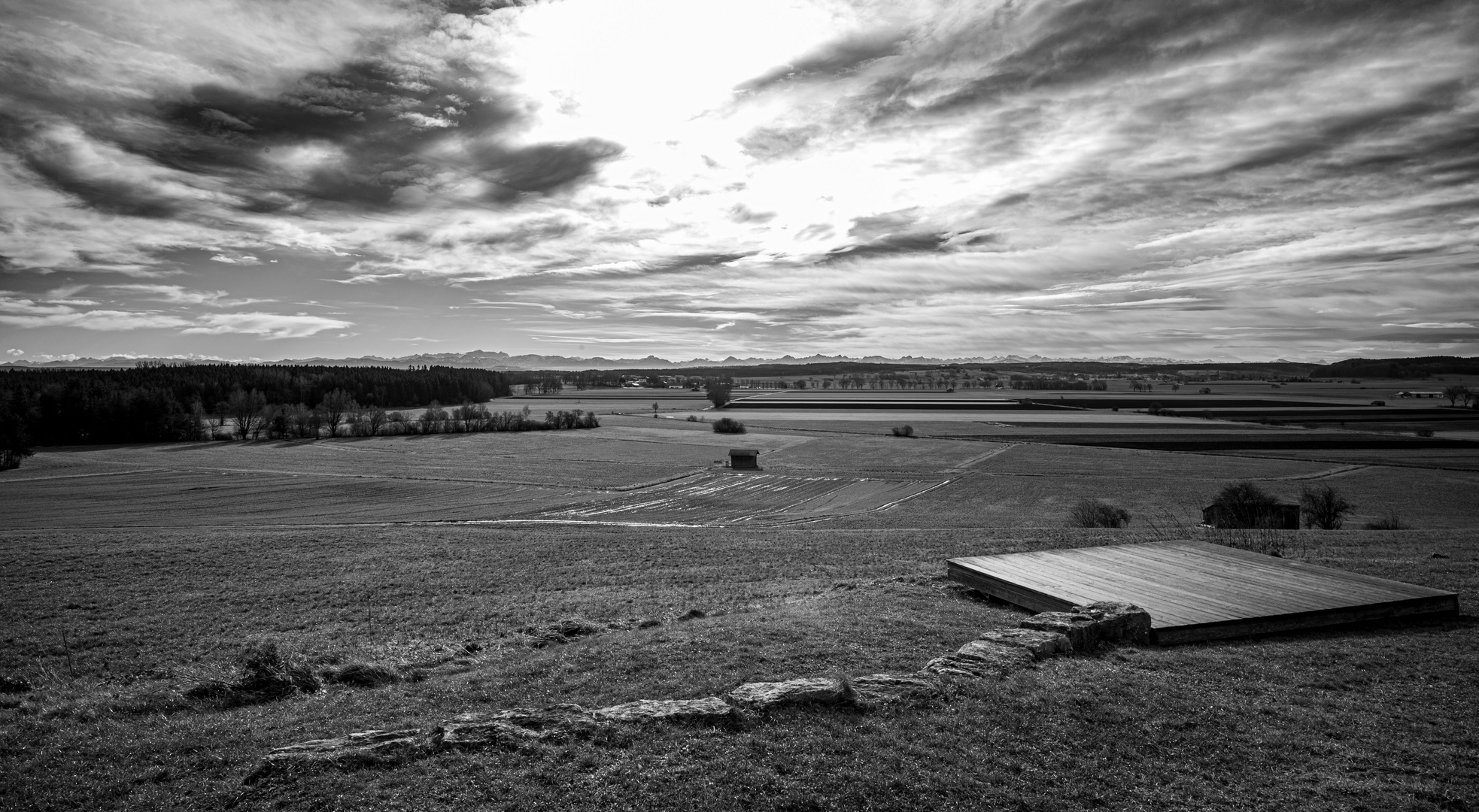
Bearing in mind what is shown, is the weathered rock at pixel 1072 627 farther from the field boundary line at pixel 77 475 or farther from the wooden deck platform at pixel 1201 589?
the field boundary line at pixel 77 475

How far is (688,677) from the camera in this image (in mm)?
10953

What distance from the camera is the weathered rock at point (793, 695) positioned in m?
9.38

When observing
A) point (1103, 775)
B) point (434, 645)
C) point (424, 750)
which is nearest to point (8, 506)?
point (434, 645)

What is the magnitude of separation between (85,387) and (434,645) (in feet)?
411

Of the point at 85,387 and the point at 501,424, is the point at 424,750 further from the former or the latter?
the point at 85,387

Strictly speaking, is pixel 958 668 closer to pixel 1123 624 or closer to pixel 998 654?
pixel 998 654

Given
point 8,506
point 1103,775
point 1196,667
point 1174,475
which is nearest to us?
point 1103,775

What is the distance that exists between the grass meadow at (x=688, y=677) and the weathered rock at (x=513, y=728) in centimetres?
24

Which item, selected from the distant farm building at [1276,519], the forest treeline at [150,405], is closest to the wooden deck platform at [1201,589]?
the distant farm building at [1276,519]

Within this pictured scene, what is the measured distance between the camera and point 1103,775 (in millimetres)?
7828

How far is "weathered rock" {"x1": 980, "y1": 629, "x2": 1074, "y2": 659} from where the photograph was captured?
459 inches

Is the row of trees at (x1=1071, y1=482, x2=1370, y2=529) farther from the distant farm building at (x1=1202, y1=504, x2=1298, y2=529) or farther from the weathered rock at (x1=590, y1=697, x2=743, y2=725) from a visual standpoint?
the weathered rock at (x1=590, y1=697, x2=743, y2=725)

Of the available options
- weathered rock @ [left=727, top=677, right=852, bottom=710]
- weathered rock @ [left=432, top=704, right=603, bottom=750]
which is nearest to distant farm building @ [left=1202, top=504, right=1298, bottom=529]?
weathered rock @ [left=727, top=677, right=852, bottom=710]

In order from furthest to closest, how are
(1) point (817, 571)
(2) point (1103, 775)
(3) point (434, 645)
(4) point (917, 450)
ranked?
1. (4) point (917, 450)
2. (1) point (817, 571)
3. (3) point (434, 645)
4. (2) point (1103, 775)
